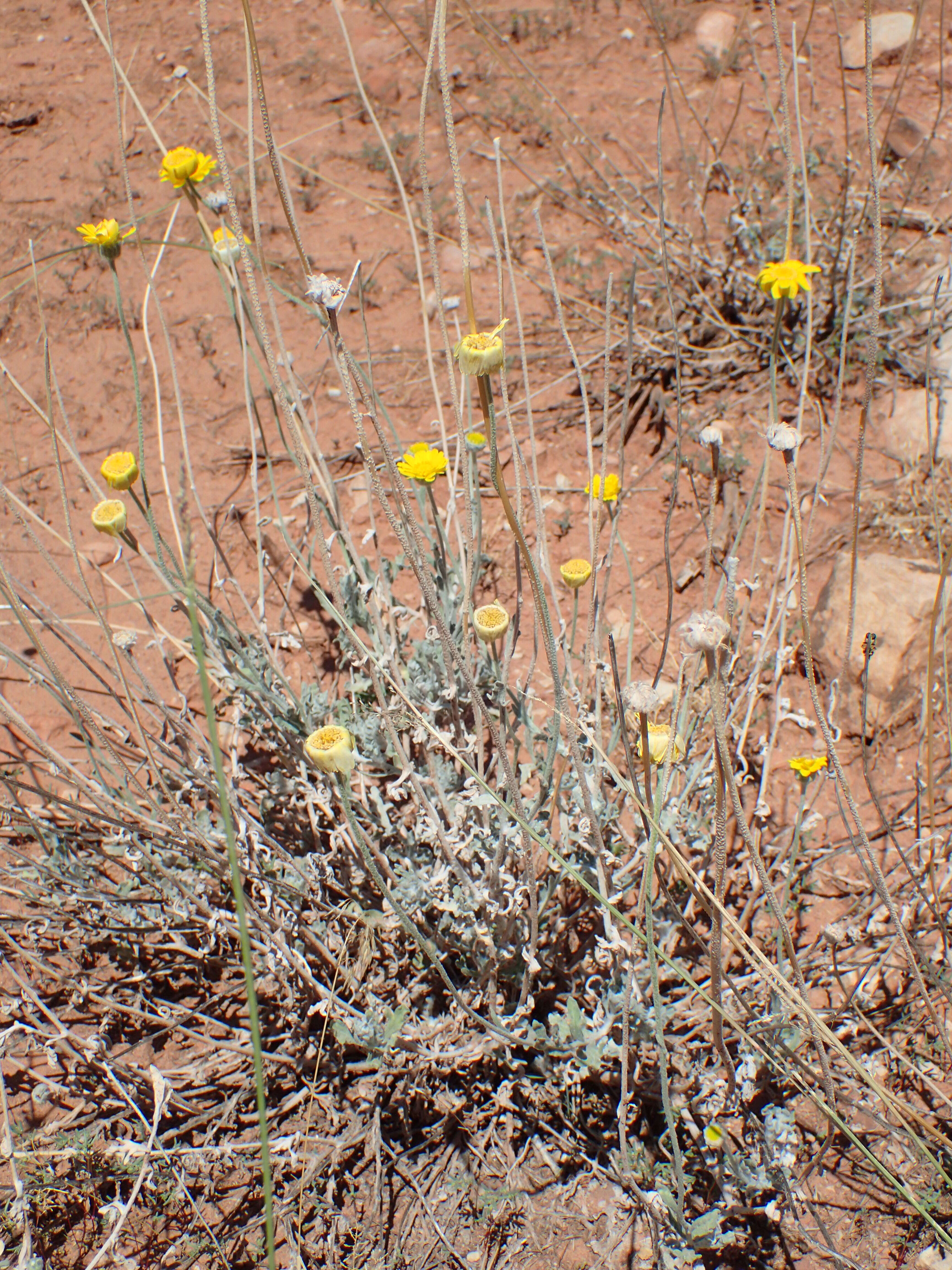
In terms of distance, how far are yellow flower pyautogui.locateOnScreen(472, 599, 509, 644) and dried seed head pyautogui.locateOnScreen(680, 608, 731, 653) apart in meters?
0.47

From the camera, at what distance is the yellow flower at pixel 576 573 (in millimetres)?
1368

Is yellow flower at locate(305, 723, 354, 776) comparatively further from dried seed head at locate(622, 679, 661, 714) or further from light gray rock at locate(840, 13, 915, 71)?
light gray rock at locate(840, 13, 915, 71)

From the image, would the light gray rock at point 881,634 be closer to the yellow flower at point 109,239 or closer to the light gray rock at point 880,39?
the yellow flower at point 109,239

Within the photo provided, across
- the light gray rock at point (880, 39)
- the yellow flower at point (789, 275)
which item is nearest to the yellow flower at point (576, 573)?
the yellow flower at point (789, 275)

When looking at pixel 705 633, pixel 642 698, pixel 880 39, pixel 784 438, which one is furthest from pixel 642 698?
pixel 880 39

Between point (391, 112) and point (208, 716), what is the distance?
393 centimetres

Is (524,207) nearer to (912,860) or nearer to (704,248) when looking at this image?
(704,248)

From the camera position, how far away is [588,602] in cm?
229

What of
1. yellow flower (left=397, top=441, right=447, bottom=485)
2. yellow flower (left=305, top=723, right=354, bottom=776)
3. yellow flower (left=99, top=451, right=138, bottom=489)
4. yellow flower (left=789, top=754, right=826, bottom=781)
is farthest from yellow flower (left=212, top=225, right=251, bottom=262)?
yellow flower (left=789, top=754, right=826, bottom=781)

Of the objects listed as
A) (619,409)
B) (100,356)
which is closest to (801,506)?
(619,409)

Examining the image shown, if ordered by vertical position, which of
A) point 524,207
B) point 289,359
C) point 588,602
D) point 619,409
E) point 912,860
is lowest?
point 912,860

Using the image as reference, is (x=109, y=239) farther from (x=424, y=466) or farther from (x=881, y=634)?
(x=881, y=634)

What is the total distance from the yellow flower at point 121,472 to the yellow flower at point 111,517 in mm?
29

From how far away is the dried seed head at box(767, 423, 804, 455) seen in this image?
924mm
